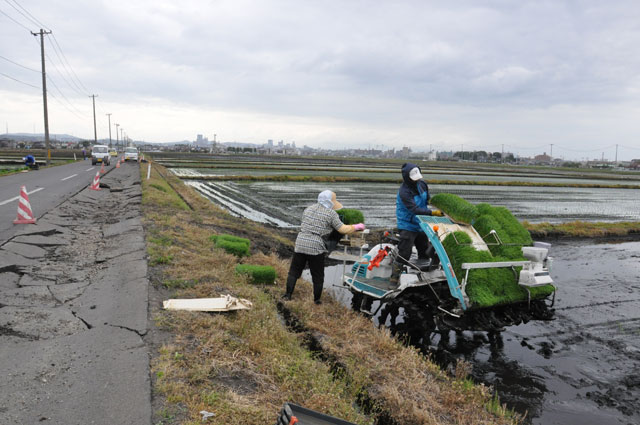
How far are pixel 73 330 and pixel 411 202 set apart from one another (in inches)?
216

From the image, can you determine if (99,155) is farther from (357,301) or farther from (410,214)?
(410,214)

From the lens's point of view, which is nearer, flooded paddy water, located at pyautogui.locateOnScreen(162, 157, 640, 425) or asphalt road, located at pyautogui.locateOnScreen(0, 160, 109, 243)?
flooded paddy water, located at pyautogui.locateOnScreen(162, 157, 640, 425)

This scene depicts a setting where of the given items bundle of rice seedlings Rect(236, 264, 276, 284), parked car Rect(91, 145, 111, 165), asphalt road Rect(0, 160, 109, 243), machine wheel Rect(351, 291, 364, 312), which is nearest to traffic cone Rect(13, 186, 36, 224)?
asphalt road Rect(0, 160, 109, 243)

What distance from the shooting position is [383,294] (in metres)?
7.14

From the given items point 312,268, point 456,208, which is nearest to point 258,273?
point 312,268

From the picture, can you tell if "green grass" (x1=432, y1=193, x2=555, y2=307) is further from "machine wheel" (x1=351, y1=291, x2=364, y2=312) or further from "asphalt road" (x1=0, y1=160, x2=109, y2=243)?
"asphalt road" (x1=0, y1=160, x2=109, y2=243)

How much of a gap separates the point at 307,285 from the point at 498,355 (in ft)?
12.8

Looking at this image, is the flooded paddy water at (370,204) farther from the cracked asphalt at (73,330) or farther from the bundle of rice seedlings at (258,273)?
the cracked asphalt at (73,330)

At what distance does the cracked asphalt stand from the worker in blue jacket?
448 cm

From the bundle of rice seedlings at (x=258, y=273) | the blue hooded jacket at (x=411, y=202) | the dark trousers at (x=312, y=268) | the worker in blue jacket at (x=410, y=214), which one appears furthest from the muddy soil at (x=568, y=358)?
the blue hooded jacket at (x=411, y=202)

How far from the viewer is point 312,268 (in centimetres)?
674

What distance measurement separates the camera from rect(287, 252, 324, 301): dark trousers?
263 inches

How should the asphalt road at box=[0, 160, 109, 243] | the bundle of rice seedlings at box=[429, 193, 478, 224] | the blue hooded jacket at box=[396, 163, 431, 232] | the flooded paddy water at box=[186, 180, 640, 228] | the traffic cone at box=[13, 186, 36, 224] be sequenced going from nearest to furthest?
the blue hooded jacket at box=[396, 163, 431, 232] < the bundle of rice seedlings at box=[429, 193, 478, 224] < the asphalt road at box=[0, 160, 109, 243] < the traffic cone at box=[13, 186, 36, 224] < the flooded paddy water at box=[186, 180, 640, 228]

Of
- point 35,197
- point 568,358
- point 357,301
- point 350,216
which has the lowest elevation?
point 568,358
